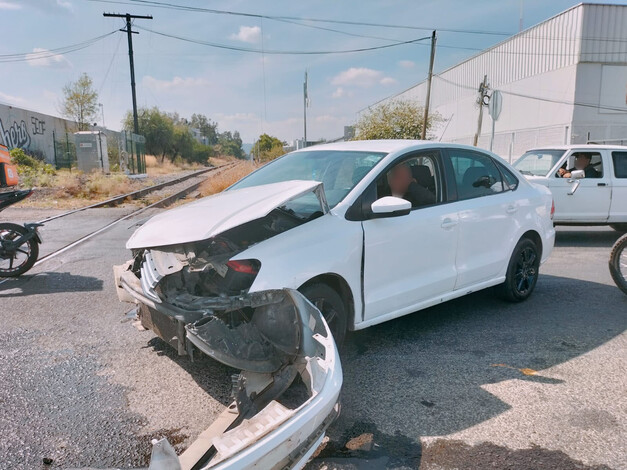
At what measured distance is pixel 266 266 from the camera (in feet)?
10.3

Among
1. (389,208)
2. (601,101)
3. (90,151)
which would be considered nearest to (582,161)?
(389,208)

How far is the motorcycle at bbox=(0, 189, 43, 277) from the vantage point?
20.9ft

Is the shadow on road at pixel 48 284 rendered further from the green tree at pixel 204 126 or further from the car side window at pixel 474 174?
the green tree at pixel 204 126

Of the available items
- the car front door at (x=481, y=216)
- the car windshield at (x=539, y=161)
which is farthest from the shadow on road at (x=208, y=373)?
the car windshield at (x=539, y=161)

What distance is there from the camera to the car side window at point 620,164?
9312 millimetres

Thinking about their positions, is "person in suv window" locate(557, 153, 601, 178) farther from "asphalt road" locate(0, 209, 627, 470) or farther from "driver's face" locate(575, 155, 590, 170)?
"asphalt road" locate(0, 209, 627, 470)

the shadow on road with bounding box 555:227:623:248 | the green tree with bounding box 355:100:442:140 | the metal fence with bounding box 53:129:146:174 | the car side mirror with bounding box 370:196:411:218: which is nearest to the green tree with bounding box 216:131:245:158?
the metal fence with bounding box 53:129:146:174

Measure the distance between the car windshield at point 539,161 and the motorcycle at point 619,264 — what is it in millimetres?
3959

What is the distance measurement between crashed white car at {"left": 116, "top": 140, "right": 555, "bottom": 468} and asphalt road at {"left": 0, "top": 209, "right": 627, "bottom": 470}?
431mm

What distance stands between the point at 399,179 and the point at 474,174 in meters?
1.06

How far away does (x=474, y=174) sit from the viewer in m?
4.94

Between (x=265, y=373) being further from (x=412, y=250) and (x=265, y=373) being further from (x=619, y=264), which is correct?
(x=619, y=264)

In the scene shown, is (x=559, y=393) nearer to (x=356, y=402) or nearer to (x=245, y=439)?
(x=356, y=402)

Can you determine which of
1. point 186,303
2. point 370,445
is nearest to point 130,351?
point 186,303
